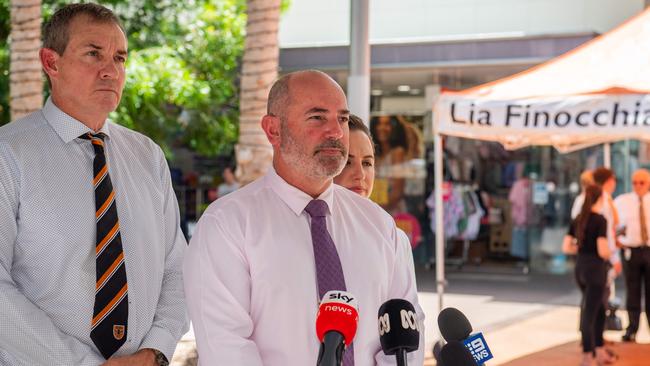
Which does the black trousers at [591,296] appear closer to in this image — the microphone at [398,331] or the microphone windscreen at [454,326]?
the microphone windscreen at [454,326]

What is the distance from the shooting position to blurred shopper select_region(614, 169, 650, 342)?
41.1ft

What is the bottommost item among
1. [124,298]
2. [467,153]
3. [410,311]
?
[467,153]

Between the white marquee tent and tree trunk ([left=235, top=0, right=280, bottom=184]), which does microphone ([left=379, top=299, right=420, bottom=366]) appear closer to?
the white marquee tent

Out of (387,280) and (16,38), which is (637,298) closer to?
(16,38)

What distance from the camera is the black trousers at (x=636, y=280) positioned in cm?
1265

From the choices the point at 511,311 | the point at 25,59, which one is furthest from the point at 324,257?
the point at 511,311

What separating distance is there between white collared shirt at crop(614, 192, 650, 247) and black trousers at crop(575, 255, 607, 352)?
171 cm

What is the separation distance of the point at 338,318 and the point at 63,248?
1.27m

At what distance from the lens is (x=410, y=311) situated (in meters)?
2.49

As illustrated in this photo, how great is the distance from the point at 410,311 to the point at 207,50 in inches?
684

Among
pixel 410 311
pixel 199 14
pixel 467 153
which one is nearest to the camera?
pixel 410 311

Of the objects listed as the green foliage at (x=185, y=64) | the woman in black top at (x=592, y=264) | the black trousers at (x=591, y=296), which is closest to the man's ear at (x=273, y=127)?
the woman in black top at (x=592, y=264)

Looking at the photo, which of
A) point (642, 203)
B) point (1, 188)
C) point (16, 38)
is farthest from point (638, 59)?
point (1, 188)

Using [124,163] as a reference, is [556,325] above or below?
below
